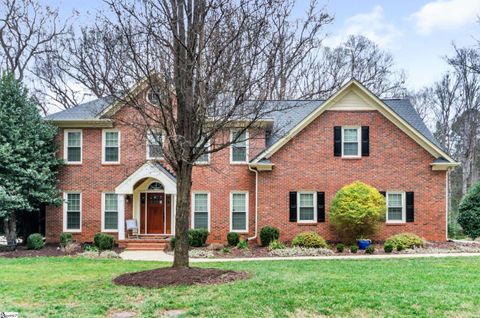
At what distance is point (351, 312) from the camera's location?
794cm

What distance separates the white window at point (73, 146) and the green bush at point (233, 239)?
293 inches

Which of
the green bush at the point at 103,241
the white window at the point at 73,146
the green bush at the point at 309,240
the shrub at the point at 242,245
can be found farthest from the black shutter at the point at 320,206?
the white window at the point at 73,146

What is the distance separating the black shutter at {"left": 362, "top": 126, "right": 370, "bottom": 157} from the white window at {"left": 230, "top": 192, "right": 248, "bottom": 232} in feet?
17.5

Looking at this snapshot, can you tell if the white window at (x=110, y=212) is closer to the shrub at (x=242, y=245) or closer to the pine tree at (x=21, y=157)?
the pine tree at (x=21, y=157)

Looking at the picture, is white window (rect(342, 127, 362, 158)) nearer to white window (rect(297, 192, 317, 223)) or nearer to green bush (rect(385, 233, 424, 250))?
white window (rect(297, 192, 317, 223))

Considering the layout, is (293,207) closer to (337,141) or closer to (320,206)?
(320,206)

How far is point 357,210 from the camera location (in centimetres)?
1908

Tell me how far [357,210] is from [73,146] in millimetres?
12463

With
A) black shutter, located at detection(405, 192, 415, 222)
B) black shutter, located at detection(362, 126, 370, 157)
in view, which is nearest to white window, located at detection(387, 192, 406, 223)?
black shutter, located at detection(405, 192, 415, 222)

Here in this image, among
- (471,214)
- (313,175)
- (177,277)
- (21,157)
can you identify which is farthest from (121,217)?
(471,214)

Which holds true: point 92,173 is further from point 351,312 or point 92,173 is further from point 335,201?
point 351,312

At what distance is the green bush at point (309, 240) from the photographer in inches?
760

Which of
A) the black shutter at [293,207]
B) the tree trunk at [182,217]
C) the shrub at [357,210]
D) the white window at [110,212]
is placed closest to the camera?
the tree trunk at [182,217]

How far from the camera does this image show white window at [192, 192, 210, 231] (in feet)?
70.7
